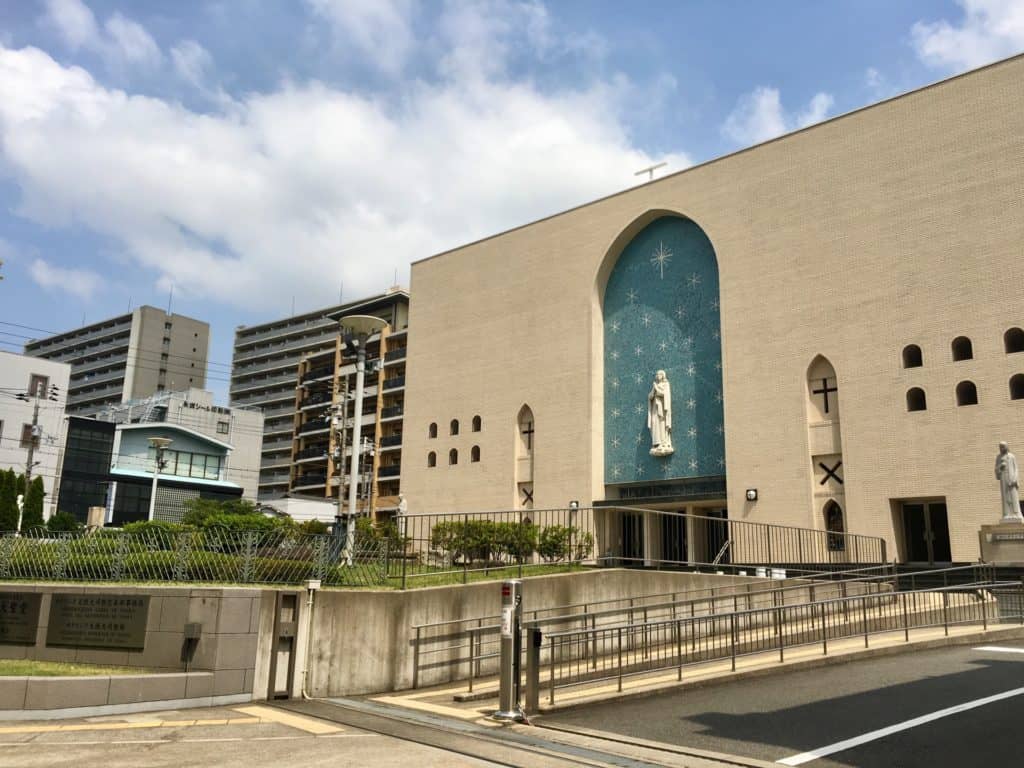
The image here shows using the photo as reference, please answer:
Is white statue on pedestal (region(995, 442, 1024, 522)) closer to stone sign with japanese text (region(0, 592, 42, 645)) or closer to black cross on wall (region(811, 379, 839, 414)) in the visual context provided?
black cross on wall (region(811, 379, 839, 414))

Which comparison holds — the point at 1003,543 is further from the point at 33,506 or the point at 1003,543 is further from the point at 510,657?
the point at 33,506

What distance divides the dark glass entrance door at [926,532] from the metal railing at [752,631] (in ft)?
21.2

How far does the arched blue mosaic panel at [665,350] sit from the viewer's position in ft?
98.8

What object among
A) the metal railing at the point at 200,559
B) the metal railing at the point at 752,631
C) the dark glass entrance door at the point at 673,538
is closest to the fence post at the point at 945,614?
the metal railing at the point at 752,631

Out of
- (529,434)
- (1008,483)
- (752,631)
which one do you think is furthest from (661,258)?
(752,631)

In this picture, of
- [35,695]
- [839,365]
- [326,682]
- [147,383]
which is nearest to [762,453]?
[839,365]

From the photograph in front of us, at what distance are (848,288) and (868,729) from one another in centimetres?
1961

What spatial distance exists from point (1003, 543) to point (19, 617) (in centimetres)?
2113

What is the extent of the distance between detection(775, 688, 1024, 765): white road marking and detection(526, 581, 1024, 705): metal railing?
3215 mm

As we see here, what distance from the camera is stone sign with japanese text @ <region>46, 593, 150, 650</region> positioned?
510 inches

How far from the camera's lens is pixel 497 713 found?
36.4ft

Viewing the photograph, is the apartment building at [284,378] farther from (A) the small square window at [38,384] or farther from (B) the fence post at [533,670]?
(B) the fence post at [533,670]

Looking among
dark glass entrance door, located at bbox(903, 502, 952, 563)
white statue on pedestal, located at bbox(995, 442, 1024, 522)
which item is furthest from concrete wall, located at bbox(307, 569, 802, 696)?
dark glass entrance door, located at bbox(903, 502, 952, 563)

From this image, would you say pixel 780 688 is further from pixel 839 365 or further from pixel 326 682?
pixel 839 365
